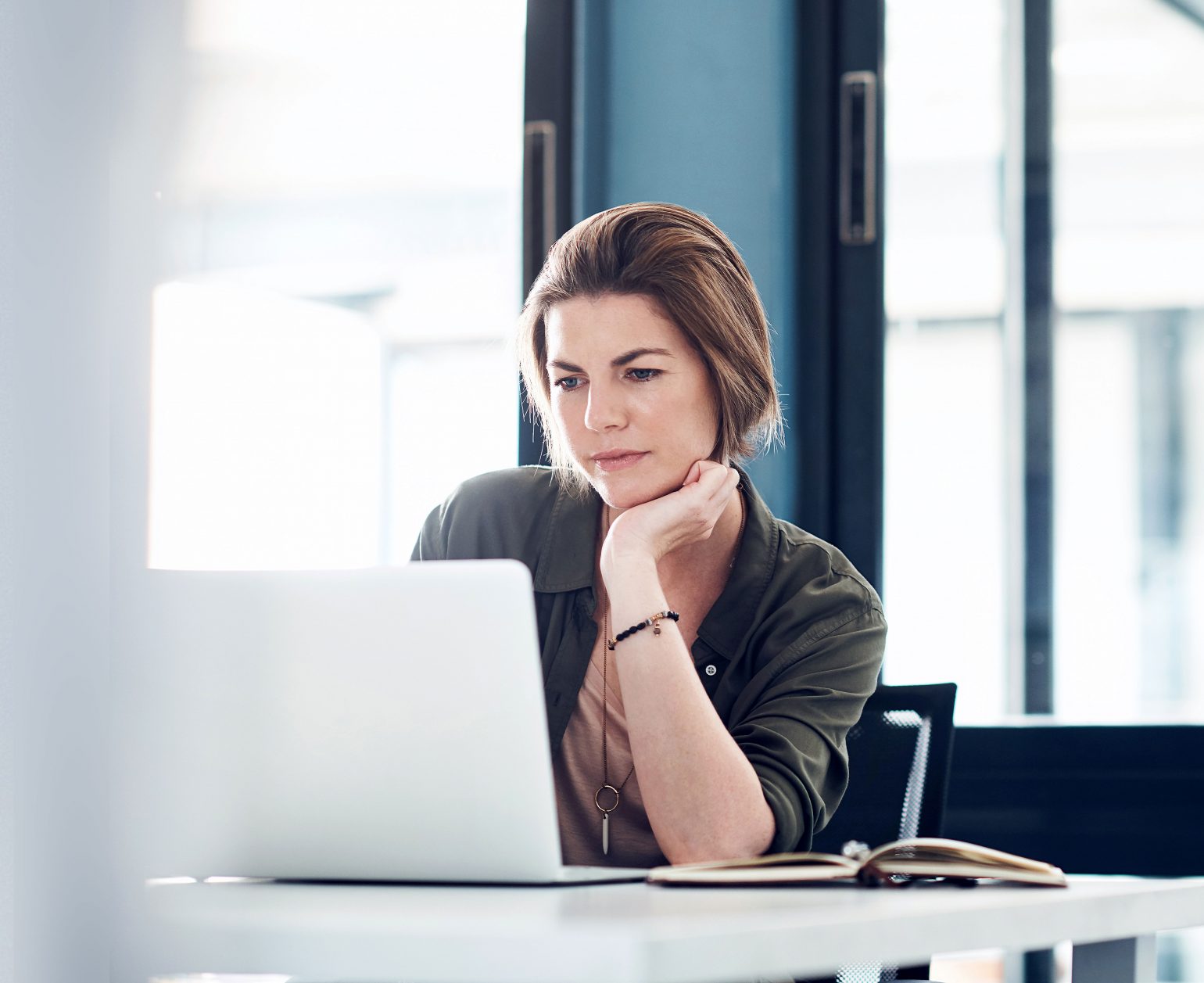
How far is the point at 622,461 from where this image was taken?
1.62m

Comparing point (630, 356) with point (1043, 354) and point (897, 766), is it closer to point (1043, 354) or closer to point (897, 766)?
point (897, 766)

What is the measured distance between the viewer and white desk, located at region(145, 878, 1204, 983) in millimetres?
616

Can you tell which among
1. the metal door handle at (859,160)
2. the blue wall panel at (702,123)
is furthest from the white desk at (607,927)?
the metal door handle at (859,160)

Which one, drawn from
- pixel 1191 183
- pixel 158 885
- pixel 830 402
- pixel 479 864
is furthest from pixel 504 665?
pixel 1191 183

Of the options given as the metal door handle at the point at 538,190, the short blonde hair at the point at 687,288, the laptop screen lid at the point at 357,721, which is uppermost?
the metal door handle at the point at 538,190

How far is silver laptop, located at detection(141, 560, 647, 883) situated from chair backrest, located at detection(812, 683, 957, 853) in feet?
2.22

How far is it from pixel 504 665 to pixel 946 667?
1.90 metres

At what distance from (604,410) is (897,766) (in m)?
0.53

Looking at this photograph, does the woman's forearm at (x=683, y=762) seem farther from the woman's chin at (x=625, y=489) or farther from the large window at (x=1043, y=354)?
the large window at (x=1043, y=354)

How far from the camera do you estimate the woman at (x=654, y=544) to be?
1353 mm

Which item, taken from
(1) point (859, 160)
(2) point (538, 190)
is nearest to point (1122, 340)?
(1) point (859, 160)

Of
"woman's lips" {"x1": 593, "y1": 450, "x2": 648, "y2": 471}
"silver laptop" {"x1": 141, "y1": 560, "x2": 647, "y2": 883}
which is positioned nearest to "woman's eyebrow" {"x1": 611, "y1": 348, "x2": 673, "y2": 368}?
"woman's lips" {"x1": 593, "y1": 450, "x2": 648, "y2": 471}

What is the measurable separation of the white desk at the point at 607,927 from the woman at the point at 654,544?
0.43 meters

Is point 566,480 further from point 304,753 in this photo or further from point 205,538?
point 205,538
